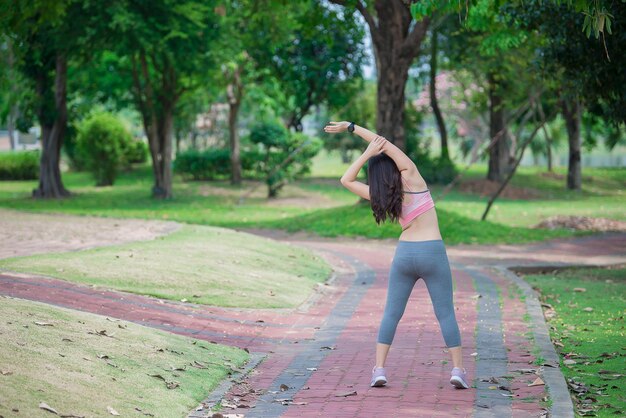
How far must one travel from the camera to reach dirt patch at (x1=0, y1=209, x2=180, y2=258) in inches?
581

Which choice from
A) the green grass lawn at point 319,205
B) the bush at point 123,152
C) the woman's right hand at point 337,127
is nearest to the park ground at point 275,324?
the green grass lawn at point 319,205

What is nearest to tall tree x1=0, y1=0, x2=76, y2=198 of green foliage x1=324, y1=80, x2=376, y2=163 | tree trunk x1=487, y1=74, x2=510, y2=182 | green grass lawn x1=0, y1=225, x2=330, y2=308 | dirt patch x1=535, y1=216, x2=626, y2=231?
dirt patch x1=535, y1=216, x2=626, y2=231

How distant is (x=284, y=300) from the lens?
41.7 ft

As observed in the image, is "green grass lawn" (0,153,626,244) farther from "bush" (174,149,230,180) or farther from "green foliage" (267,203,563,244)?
"bush" (174,149,230,180)

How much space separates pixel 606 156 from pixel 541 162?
4452mm

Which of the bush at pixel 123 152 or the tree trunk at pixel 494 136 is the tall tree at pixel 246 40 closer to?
the bush at pixel 123 152

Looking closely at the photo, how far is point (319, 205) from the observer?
3347 centimetres

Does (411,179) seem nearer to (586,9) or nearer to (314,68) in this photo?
(586,9)

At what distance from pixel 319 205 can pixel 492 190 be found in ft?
30.1

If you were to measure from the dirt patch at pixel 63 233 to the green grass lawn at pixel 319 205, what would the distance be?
5.55m

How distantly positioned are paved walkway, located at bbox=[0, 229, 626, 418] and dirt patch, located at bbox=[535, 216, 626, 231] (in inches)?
372

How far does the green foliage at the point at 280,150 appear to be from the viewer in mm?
33375

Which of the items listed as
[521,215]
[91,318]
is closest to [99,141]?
[521,215]

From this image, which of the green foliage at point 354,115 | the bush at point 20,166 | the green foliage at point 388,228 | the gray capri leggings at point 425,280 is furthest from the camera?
the green foliage at point 354,115
